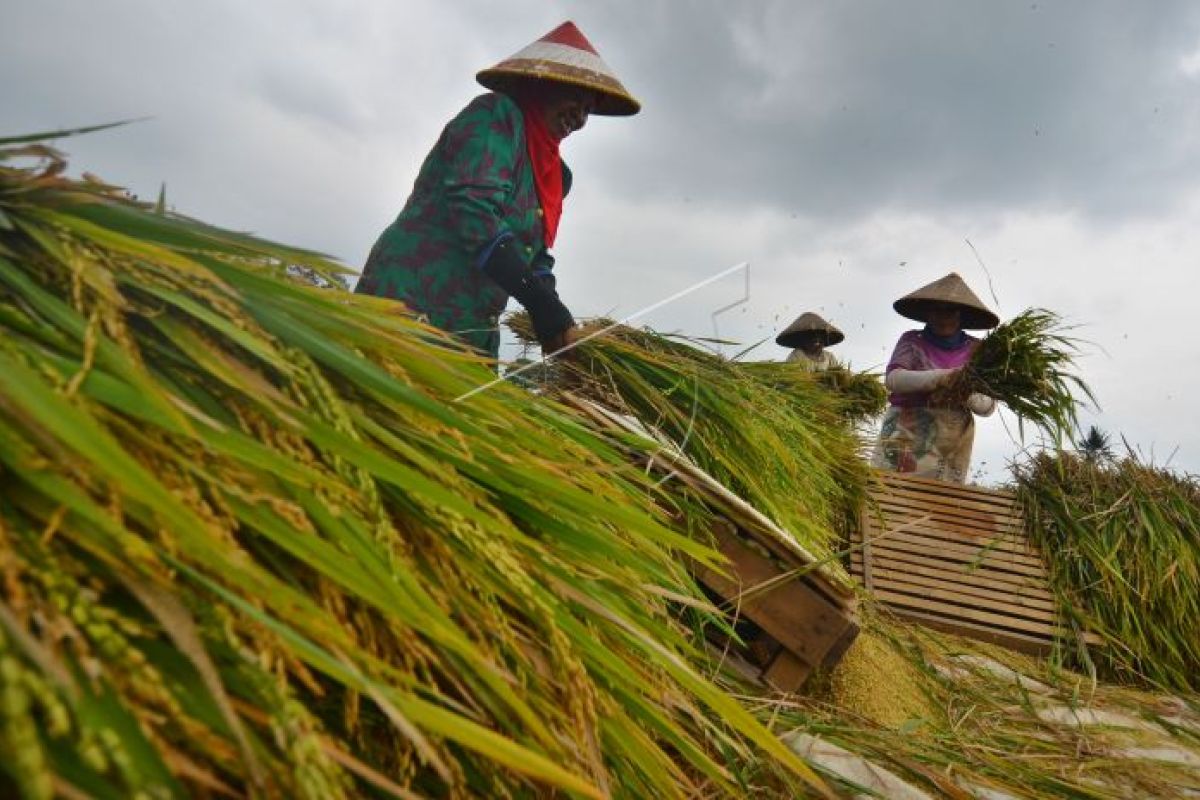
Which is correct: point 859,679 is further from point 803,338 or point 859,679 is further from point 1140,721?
point 803,338

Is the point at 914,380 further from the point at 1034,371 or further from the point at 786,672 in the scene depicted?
the point at 786,672

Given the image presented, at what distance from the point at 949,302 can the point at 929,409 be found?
1.12m

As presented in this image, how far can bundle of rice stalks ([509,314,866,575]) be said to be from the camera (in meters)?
2.42

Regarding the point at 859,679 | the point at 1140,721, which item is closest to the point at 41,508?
the point at 859,679

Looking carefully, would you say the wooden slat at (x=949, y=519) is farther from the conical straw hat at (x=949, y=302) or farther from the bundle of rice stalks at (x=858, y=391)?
the conical straw hat at (x=949, y=302)

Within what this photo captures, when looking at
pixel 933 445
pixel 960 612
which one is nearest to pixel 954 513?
pixel 960 612

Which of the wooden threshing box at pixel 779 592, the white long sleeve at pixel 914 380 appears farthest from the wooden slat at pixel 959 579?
the wooden threshing box at pixel 779 592

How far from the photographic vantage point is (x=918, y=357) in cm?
662

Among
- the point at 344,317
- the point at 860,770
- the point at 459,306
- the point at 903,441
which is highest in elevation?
the point at 903,441

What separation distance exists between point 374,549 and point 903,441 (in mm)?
6259

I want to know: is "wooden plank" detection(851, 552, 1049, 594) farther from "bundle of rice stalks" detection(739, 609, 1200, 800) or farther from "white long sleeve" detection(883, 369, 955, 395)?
"white long sleeve" detection(883, 369, 955, 395)

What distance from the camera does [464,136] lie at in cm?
299

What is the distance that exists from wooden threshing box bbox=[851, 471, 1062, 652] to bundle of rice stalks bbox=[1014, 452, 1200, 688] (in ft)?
0.41

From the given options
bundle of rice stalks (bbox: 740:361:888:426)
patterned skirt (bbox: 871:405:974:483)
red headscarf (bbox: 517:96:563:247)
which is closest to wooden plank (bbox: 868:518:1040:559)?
bundle of rice stalks (bbox: 740:361:888:426)
